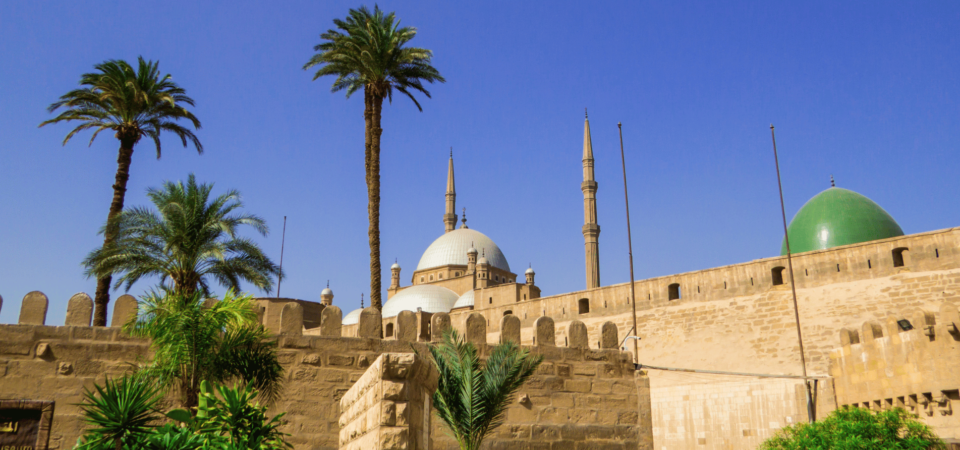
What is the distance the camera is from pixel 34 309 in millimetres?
7289

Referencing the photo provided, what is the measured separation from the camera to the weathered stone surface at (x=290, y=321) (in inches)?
308

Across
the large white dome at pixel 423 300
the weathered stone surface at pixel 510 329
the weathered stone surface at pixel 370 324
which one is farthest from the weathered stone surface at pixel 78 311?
the large white dome at pixel 423 300

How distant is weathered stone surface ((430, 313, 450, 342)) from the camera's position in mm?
8172

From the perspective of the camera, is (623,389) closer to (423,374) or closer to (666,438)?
(423,374)

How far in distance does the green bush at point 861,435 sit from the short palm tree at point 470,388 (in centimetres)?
442

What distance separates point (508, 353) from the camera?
758 cm

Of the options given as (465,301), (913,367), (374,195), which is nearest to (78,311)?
(374,195)

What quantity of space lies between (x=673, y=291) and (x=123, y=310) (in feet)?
55.1

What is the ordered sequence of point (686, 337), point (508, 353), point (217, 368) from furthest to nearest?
1. point (686, 337)
2. point (508, 353)
3. point (217, 368)

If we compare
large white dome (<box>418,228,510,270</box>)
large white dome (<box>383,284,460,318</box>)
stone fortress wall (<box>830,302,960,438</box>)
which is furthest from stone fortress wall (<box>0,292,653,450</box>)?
large white dome (<box>418,228,510,270</box>)

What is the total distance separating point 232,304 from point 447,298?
3143 cm

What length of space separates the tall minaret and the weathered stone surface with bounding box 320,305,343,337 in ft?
82.6

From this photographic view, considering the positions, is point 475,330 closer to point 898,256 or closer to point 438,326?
point 438,326

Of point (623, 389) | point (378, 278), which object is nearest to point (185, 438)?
point (623, 389)
